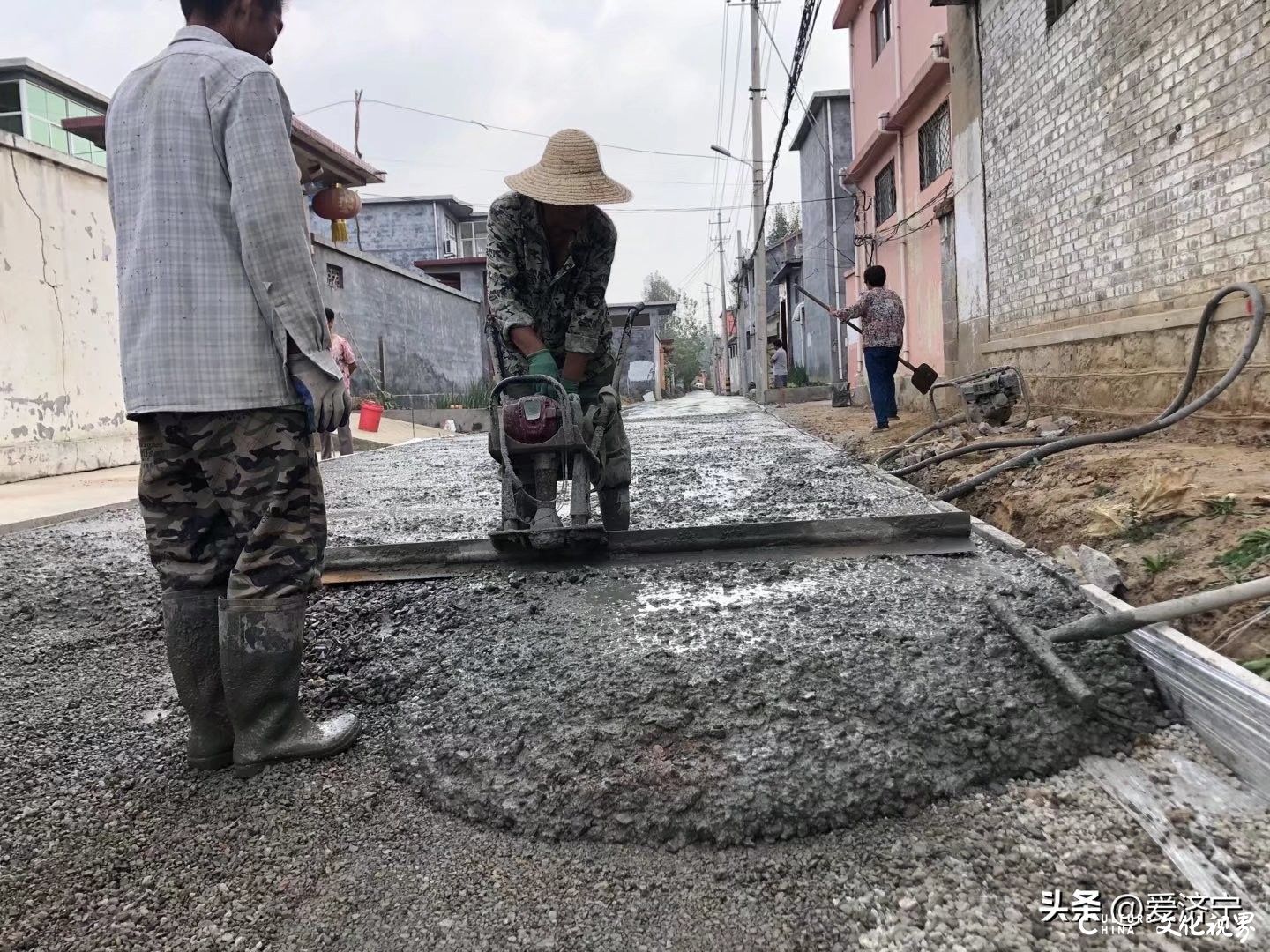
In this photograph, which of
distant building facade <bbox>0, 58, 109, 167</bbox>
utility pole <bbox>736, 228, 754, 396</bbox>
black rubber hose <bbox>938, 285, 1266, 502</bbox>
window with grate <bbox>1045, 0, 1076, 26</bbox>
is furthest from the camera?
utility pole <bbox>736, 228, 754, 396</bbox>

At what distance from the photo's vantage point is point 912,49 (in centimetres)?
1355

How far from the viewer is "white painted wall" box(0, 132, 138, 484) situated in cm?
744

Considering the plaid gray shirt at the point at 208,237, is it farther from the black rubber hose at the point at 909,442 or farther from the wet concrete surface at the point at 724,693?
the black rubber hose at the point at 909,442

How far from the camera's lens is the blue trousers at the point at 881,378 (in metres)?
8.76

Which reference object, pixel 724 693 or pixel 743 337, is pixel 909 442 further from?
pixel 743 337

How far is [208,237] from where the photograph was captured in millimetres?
1750

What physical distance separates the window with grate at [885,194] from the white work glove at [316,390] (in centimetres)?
1456

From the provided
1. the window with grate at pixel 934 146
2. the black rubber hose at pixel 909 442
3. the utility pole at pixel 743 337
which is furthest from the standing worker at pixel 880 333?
the utility pole at pixel 743 337

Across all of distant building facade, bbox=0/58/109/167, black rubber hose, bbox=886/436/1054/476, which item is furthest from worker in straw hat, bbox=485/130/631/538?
distant building facade, bbox=0/58/109/167

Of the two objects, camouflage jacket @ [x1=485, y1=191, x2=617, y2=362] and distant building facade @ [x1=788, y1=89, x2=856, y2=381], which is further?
distant building facade @ [x1=788, y1=89, x2=856, y2=381]

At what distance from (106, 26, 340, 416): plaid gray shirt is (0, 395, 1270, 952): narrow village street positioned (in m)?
0.80

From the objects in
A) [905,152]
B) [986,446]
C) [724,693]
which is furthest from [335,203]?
[724,693]

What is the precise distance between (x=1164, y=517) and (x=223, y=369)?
115 inches

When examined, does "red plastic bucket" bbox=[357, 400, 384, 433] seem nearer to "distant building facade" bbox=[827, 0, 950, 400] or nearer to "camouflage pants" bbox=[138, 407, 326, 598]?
"distant building facade" bbox=[827, 0, 950, 400]
